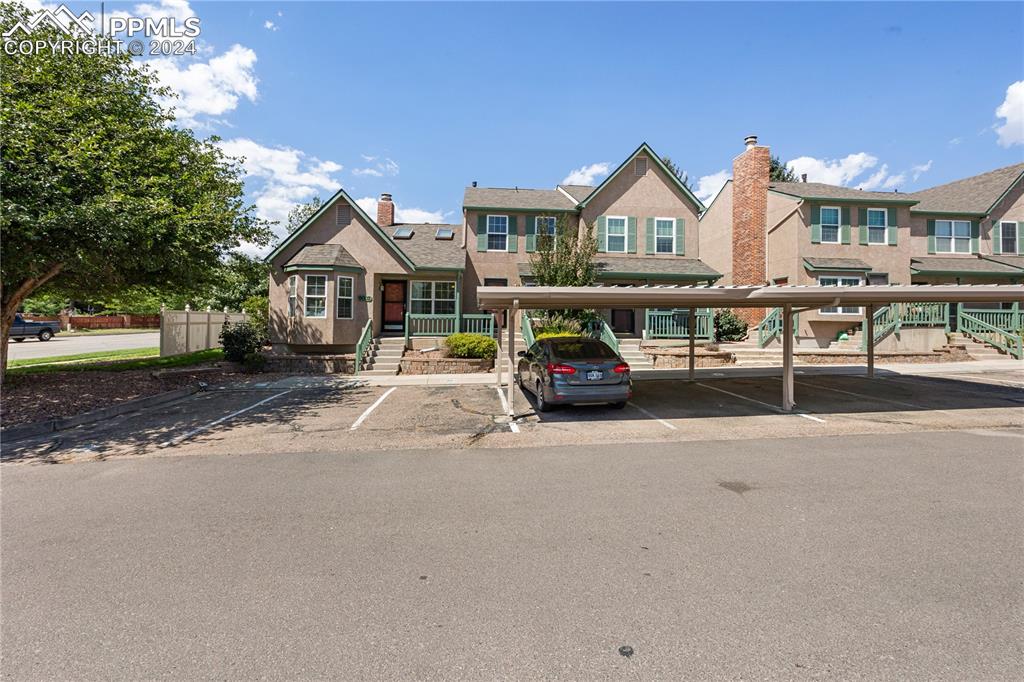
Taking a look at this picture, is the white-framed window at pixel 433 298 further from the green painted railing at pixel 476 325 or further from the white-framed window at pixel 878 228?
the white-framed window at pixel 878 228

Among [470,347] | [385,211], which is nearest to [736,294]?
[470,347]

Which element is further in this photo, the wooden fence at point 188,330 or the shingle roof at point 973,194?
the shingle roof at point 973,194

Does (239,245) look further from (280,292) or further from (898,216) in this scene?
(898,216)

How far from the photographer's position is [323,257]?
736 inches

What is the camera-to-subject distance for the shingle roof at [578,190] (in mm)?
25344

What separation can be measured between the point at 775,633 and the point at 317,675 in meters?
2.68

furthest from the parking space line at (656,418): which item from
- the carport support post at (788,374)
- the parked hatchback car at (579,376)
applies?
the carport support post at (788,374)

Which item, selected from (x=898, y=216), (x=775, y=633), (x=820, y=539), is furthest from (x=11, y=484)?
(x=898, y=216)

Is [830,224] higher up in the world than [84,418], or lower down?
higher up

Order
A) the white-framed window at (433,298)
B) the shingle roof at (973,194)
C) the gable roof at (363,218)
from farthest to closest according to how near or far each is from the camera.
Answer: the shingle roof at (973,194), the white-framed window at (433,298), the gable roof at (363,218)

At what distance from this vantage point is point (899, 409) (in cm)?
1042

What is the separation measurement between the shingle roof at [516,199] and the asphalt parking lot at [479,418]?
12219 mm

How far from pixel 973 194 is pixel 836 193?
9.97m

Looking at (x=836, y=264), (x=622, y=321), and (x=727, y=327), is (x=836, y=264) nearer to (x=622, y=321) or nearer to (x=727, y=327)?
(x=727, y=327)
